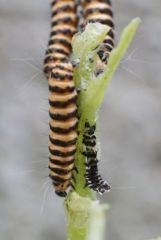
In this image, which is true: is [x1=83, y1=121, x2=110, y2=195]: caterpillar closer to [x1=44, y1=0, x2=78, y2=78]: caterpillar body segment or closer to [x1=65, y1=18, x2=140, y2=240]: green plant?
[x1=65, y1=18, x2=140, y2=240]: green plant

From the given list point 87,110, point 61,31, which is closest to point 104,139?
point 61,31

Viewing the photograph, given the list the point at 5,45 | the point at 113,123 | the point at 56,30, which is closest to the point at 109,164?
the point at 113,123

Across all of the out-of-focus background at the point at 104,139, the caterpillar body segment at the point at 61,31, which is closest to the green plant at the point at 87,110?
the caterpillar body segment at the point at 61,31

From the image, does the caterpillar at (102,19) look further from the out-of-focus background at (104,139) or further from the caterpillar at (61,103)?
the out-of-focus background at (104,139)

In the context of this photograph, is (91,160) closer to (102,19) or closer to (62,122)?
(62,122)

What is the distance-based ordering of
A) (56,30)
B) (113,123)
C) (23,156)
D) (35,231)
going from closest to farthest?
(56,30) → (35,231) → (23,156) → (113,123)

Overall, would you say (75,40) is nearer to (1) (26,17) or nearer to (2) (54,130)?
(2) (54,130)
